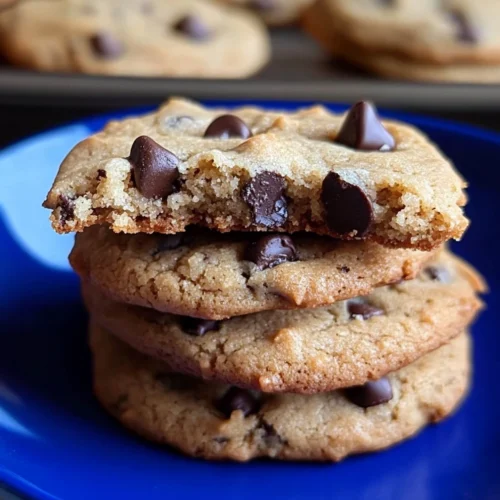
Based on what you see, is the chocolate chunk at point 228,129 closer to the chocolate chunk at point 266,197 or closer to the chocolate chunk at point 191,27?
the chocolate chunk at point 266,197

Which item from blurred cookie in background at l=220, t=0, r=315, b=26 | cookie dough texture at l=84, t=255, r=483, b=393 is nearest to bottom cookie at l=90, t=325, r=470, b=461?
cookie dough texture at l=84, t=255, r=483, b=393

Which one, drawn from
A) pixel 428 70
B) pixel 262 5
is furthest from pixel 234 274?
pixel 262 5

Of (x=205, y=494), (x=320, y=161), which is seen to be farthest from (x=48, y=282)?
(x=320, y=161)

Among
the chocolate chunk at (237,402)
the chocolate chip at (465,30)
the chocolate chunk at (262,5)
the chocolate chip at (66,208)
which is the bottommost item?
the chocolate chunk at (237,402)

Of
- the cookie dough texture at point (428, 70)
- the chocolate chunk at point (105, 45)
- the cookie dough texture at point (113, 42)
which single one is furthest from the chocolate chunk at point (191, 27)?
the cookie dough texture at point (428, 70)

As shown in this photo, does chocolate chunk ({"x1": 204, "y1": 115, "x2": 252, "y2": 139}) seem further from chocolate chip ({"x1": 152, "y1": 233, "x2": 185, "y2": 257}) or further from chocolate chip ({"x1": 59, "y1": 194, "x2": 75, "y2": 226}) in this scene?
chocolate chip ({"x1": 59, "y1": 194, "x2": 75, "y2": 226})

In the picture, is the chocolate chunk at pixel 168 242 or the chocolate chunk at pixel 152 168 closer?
the chocolate chunk at pixel 152 168

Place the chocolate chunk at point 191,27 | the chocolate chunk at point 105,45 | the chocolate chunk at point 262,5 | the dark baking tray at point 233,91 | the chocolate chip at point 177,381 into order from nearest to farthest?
the chocolate chip at point 177,381 → the dark baking tray at point 233,91 → the chocolate chunk at point 105,45 → the chocolate chunk at point 191,27 → the chocolate chunk at point 262,5
